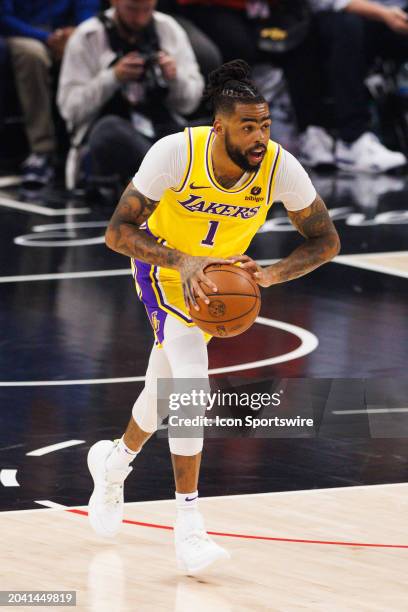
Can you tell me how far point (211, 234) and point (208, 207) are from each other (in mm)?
145

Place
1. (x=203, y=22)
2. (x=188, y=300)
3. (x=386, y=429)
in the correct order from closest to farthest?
(x=188, y=300), (x=386, y=429), (x=203, y=22)

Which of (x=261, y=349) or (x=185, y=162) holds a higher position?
(x=185, y=162)

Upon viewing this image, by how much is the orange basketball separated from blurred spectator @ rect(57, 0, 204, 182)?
7126mm

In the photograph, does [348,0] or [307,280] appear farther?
[348,0]

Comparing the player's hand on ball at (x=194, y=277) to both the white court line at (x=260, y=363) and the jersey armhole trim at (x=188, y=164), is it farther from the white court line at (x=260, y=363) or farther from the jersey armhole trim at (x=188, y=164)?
the white court line at (x=260, y=363)

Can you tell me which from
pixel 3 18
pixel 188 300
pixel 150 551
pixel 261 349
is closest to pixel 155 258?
pixel 188 300

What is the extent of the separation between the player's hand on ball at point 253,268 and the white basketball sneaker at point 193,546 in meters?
0.86

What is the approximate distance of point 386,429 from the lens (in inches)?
269

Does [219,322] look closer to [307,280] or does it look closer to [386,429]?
[386,429]

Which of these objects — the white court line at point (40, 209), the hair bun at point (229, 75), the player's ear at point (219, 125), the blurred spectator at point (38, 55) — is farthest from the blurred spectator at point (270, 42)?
the player's ear at point (219, 125)

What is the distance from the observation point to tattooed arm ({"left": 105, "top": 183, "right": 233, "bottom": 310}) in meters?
5.06

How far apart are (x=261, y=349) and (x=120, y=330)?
95 centimetres

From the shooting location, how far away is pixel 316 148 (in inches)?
573

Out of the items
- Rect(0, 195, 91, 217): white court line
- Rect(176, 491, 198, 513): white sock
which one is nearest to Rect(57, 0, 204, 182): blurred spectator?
Rect(0, 195, 91, 217): white court line
